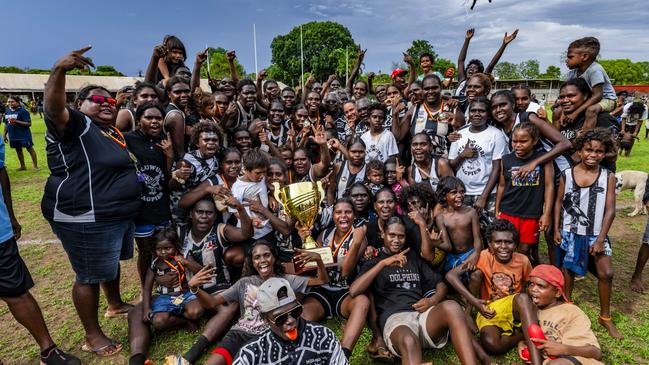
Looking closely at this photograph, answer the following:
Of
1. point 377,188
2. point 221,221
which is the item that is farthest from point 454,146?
point 221,221

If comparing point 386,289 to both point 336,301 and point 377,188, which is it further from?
point 377,188

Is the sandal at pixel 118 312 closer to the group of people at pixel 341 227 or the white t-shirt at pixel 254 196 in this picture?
the group of people at pixel 341 227

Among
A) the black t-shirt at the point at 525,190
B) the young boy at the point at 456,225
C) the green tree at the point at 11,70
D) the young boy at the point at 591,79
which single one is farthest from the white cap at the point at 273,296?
the green tree at the point at 11,70

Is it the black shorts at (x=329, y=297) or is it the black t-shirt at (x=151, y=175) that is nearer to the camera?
the black shorts at (x=329, y=297)

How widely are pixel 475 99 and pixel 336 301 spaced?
9.21 feet

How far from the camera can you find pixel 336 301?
147 inches

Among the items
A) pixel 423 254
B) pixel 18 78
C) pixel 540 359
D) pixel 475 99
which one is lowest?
pixel 540 359

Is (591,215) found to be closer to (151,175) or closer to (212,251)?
(212,251)

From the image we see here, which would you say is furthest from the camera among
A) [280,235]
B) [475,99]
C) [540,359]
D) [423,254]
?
[475,99]

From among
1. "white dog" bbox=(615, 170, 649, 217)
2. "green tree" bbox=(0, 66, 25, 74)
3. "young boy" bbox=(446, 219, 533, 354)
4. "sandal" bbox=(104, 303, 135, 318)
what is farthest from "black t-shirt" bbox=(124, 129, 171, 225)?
"green tree" bbox=(0, 66, 25, 74)

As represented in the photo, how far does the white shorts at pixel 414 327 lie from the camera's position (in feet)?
10.4

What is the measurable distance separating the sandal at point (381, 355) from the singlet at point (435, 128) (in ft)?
9.10

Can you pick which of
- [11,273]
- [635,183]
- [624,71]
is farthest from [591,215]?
[624,71]

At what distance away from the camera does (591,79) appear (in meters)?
4.27
